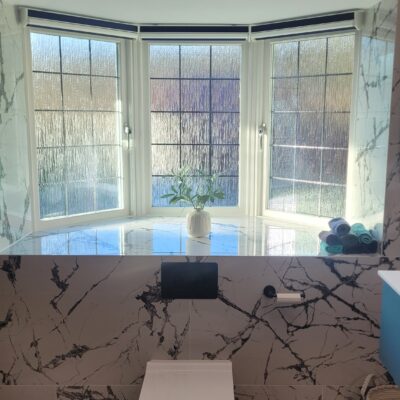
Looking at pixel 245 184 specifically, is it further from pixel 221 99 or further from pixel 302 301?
pixel 302 301

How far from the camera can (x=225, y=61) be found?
2.84 meters

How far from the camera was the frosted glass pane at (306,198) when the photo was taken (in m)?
2.75

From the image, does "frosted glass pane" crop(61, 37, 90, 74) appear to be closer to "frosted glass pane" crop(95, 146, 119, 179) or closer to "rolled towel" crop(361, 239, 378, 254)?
"frosted glass pane" crop(95, 146, 119, 179)

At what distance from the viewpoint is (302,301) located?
2.20m

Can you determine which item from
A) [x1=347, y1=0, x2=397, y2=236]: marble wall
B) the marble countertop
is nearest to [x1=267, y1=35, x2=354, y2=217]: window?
[x1=347, y1=0, x2=397, y2=236]: marble wall

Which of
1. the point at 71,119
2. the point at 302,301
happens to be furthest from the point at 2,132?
the point at 302,301

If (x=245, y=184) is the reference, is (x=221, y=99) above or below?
above

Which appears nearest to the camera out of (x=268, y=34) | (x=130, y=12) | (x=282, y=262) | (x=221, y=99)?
(x=282, y=262)

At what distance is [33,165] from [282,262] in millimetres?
1404

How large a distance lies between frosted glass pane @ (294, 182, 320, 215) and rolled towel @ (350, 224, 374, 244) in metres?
0.44

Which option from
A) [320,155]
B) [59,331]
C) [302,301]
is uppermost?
[320,155]

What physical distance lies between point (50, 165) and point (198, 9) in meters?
1.15

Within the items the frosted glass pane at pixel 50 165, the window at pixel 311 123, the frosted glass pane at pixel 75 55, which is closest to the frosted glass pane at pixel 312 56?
the window at pixel 311 123

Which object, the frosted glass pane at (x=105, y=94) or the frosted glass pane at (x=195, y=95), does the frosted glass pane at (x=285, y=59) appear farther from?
the frosted glass pane at (x=105, y=94)
